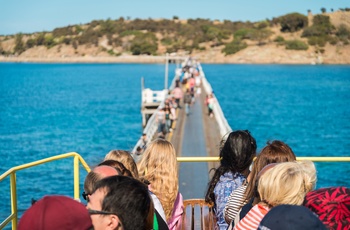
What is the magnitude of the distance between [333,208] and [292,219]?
1.99ft

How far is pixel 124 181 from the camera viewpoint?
3145mm

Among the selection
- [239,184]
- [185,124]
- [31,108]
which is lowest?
[31,108]

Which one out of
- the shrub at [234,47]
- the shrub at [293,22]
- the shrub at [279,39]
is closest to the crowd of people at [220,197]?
the shrub at [279,39]

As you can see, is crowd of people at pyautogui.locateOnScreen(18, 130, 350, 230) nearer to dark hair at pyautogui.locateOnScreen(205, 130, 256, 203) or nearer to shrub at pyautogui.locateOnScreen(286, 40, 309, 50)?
dark hair at pyautogui.locateOnScreen(205, 130, 256, 203)

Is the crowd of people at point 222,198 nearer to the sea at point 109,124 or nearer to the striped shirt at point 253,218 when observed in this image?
the striped shirt at point 253,218

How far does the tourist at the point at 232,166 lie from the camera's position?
526 centimetres

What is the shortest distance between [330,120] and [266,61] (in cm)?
13022

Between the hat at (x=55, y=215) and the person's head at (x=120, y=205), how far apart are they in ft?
0.97

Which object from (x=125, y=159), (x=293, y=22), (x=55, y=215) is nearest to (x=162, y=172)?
(x=125, y=159)

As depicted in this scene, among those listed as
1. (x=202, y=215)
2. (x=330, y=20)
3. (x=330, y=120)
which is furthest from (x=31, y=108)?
(x=330, y=20)

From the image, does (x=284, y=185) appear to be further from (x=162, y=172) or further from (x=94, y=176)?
(x=162, y=172)

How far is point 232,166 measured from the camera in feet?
17.6

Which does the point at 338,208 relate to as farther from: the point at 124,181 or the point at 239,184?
the point at 239,184

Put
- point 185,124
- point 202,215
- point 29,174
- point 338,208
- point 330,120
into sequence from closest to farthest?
1. point 338,208
2. point 202,215
3. point 185,124
4. point 29,174
5. point 330,120
